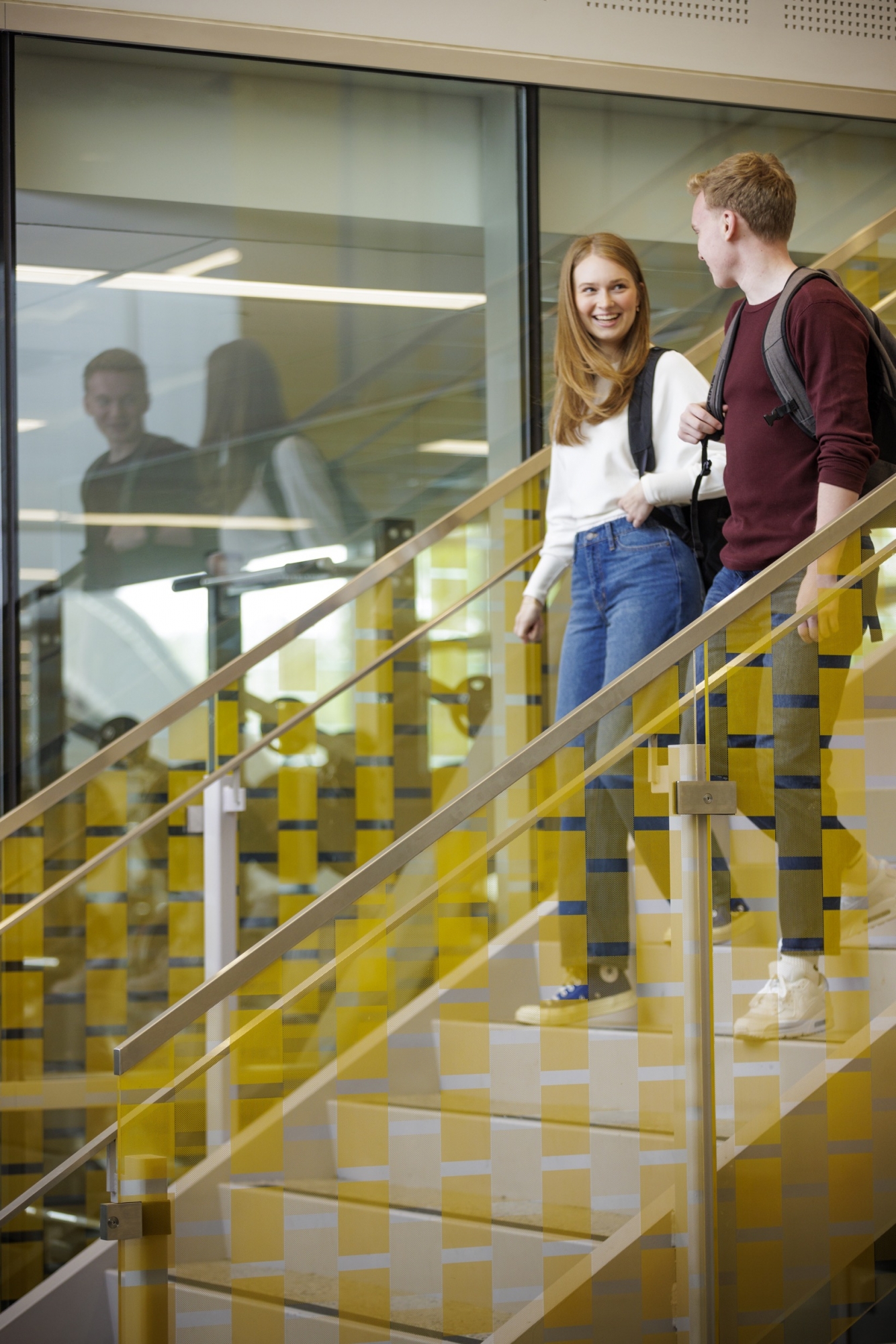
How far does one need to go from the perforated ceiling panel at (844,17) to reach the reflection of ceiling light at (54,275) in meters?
2.57

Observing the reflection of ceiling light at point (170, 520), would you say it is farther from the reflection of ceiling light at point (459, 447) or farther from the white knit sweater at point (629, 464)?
the white knit sweater at point (629, 464)

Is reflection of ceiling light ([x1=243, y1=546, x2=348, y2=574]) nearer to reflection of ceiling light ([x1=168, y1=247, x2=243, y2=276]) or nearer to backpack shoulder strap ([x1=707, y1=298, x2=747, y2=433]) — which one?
reflection of ceiling light ([x1=168, y1=247, x2=243, y2=276])

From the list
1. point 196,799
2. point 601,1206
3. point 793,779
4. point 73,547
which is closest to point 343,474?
point 73,547

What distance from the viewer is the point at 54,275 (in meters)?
4.44

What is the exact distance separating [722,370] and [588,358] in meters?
0.50

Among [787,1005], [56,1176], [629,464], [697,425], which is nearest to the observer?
[787,1005]

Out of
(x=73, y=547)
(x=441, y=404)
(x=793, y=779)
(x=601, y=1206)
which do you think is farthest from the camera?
(x=441, y=404)

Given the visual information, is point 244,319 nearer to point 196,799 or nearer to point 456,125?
point 456,125

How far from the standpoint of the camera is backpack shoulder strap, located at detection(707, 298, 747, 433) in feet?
9.19

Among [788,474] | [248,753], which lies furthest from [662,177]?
[788,474]

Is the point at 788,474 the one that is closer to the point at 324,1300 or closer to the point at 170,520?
the point at 324,1300

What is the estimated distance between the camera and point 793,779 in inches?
87.9

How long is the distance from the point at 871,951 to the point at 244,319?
125 inches

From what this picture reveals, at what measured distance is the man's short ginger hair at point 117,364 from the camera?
176 inches
